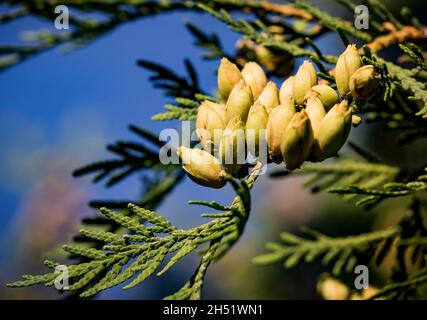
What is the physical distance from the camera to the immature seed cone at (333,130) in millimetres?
685

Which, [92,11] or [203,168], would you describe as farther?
[92,11]

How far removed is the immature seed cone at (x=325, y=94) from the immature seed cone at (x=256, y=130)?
0.08 m

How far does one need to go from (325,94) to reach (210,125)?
6.8 inches

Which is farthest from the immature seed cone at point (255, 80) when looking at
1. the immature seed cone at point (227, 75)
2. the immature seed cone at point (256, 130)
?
the immature seed cone at point (256, 130)

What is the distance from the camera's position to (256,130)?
0.71m

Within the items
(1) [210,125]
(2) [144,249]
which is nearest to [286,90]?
(1) [210,125]

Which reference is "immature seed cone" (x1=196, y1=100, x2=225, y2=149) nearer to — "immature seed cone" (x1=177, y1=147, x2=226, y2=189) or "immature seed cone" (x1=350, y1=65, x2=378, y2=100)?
"immature seed cone" (x1=177, y1=147, x2=226, y2=189)

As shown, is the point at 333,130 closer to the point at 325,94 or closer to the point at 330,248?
the point at 325,94

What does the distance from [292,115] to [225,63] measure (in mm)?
175

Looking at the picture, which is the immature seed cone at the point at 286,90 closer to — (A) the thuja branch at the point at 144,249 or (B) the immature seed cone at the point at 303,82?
(B) the immature seed cone at the point at 303,82

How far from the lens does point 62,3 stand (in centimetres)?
135

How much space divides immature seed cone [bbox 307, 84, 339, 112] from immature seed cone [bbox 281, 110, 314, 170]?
0.24 feet

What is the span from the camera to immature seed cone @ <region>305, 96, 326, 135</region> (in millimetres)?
709
